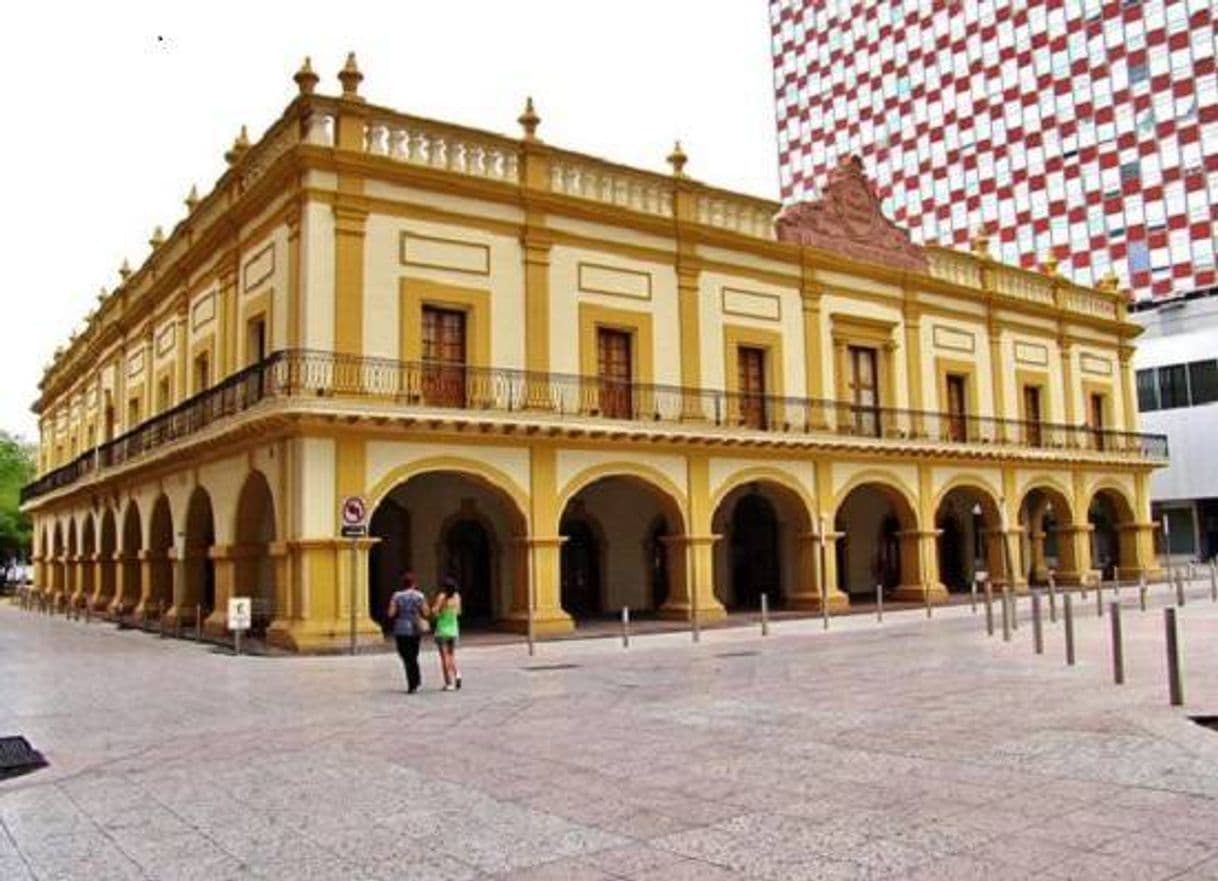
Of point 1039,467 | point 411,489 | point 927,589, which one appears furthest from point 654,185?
point 1039,467

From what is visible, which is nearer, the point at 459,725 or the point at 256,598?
the point at 459,725

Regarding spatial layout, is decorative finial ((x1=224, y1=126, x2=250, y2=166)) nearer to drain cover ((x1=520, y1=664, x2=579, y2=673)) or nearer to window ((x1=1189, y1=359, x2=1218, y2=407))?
drain cover ((x1=520, y1=664, x2=579, y2=673))

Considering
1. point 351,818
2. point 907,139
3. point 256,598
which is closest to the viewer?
point 351,818

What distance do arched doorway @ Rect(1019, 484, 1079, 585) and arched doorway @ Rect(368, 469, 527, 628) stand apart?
15.5 meters

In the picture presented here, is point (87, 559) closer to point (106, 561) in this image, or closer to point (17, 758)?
point (106, 561)

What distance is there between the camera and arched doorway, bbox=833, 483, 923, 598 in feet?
97.2

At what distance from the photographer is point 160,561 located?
26.5m

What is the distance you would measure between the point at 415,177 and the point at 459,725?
12195 millimetres

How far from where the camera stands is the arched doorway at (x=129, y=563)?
28.5 m

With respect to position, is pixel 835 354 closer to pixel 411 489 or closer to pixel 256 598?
pixel 411 489

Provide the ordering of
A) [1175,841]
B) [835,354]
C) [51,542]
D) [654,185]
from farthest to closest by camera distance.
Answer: [51,542] < [835,354] < [654,185] < [1175,841]

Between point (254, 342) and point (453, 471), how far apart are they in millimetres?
5150

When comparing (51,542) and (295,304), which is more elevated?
(295,304)

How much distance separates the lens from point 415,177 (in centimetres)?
1959
